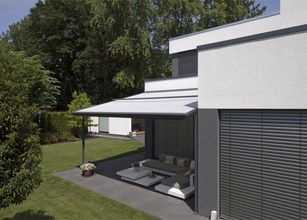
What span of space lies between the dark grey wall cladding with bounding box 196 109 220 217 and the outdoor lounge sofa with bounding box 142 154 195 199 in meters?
1.92

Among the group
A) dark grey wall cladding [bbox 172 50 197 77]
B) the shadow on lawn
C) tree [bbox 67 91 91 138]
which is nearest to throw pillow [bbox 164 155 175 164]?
dark grey wall cladding [bbox 172 50 197 77]

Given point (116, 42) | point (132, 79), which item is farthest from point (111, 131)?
point (116, 42)

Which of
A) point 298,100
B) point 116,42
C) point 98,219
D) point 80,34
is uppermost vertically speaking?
point 80,34

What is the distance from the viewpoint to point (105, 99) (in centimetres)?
4275

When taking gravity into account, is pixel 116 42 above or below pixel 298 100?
above

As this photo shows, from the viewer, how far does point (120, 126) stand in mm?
30672

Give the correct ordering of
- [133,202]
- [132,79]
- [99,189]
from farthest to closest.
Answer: [132,79] → [99,189] → [133,202]

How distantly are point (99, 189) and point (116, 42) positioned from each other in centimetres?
2316

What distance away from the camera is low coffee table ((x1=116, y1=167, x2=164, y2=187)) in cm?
1317

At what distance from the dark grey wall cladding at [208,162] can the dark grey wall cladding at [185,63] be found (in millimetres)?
10100

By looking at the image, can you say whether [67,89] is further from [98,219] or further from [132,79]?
[98,219]

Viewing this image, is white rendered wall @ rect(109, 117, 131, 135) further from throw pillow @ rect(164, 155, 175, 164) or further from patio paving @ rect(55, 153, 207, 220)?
Result: throw pillow @ rect(164, 155, 175, 164)

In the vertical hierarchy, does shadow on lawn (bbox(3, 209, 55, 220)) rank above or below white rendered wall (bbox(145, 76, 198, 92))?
below

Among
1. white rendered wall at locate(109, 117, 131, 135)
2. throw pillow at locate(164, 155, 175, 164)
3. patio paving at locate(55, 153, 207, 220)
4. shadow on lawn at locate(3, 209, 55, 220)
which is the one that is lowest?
shadow on lawn at locate(3, 209, 55, 220)
